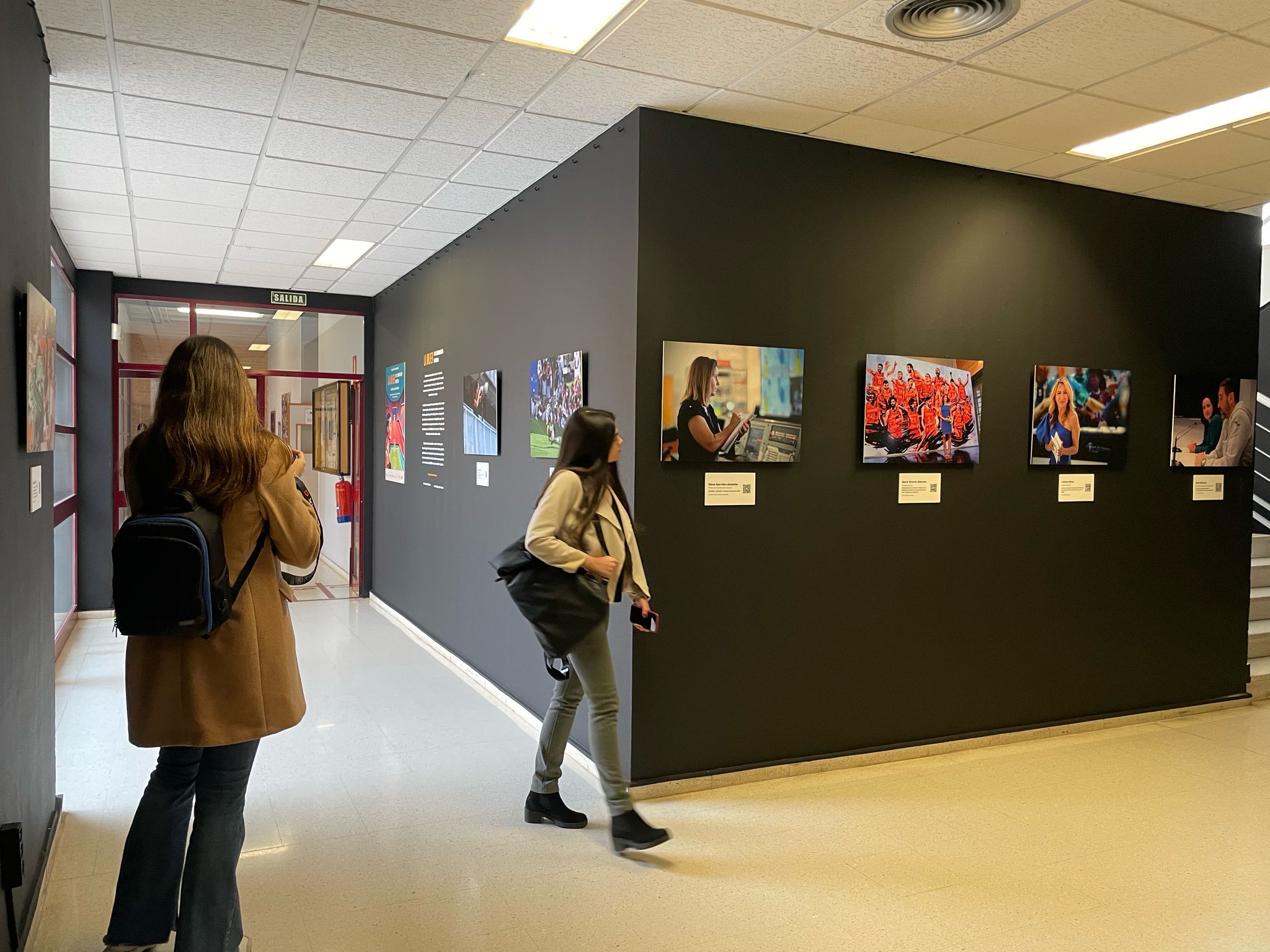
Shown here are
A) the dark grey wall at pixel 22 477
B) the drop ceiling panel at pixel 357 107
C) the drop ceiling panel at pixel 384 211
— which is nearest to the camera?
the dark grey wall at pixel 22 477

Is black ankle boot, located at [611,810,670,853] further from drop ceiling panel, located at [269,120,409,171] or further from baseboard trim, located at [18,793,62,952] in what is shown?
drop ceiling panel, located at [269,120,409,171]

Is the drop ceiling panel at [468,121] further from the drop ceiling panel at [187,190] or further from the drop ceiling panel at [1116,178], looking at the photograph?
the drop ceiling panel at [1116,178]

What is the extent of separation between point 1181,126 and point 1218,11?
3.69ft

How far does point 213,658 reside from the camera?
7.03 ft

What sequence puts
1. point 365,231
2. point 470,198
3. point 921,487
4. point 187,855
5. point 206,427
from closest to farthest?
point 206,427
point 187,855
point 921,487
point 470,198
point 365,231

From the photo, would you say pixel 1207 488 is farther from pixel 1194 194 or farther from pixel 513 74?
pixel 513 74

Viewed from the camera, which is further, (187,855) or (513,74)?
(513,74)

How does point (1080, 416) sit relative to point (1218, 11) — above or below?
below

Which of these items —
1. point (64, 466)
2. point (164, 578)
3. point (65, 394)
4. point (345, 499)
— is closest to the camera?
point (164, 578)

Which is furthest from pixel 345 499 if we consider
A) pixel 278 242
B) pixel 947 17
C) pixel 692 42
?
pixel 947 17

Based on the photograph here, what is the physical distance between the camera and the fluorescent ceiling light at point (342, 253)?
20.0ft

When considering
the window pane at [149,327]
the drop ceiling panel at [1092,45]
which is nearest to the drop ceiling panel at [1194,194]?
the drop ceiling panel at [1092,45]

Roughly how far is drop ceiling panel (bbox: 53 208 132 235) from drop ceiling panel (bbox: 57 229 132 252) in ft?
0.24

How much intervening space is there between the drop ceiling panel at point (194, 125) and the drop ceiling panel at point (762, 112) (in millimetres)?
1823
